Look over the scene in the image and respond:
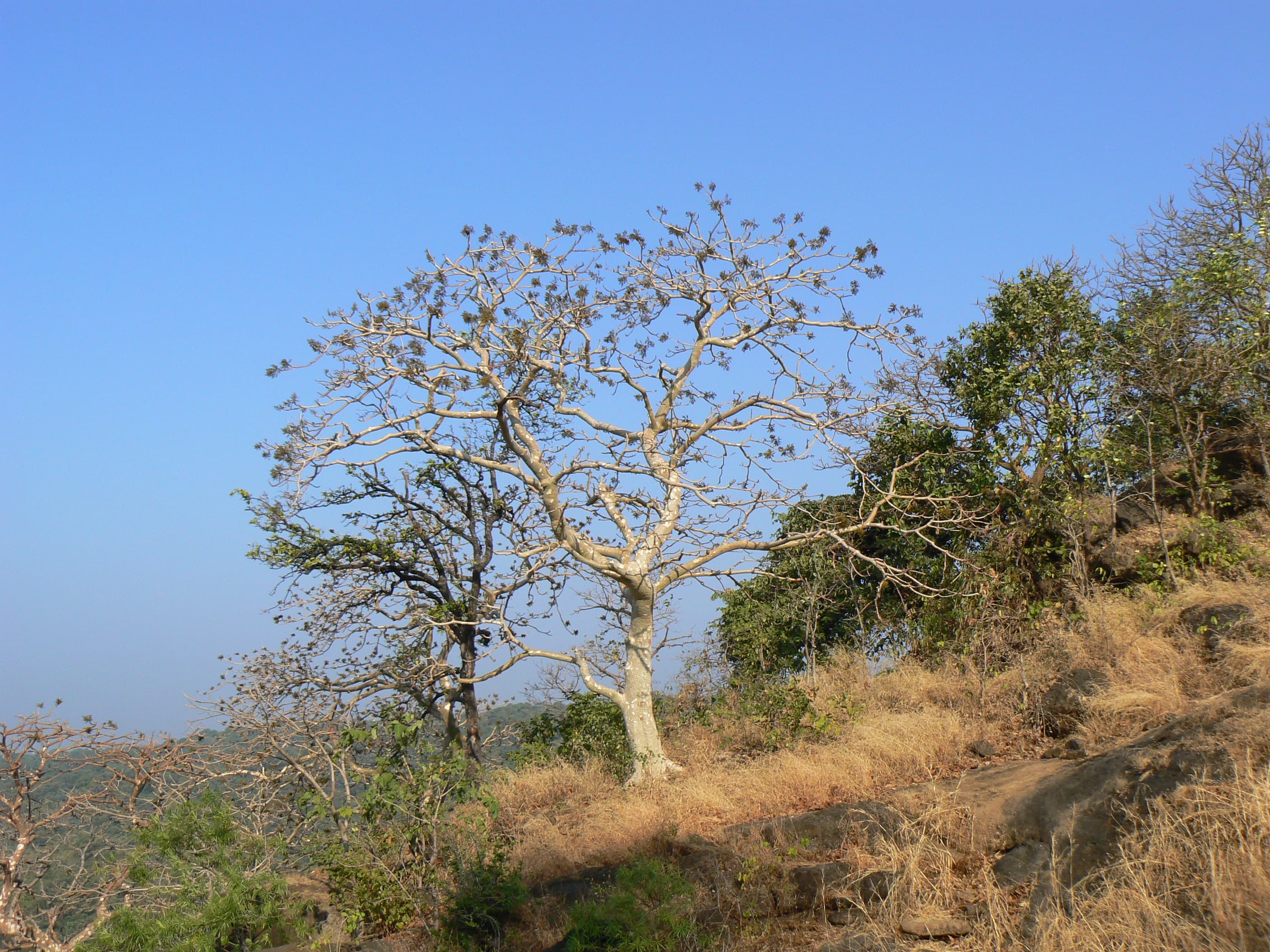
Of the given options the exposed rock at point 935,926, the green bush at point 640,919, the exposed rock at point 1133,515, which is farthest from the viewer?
the exposed rock at point 1133,515

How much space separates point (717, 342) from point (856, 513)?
431 cm

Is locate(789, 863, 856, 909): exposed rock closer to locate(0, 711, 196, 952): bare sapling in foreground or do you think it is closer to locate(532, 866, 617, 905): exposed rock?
locate(532, 866, 617, 905): exposed rock

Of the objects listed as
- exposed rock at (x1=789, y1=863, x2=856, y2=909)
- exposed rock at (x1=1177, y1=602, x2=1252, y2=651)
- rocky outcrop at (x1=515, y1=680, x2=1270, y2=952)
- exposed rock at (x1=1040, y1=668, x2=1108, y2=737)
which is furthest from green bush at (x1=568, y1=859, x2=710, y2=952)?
exposed rock at (x1=1177, y1=602, x2=1252, y2=651)

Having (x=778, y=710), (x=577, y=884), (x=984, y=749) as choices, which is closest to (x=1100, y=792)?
(x=984, y=749)

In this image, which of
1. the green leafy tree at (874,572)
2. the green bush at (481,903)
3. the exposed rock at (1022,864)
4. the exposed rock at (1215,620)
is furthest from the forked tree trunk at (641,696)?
the exposed rock at (1215,620)

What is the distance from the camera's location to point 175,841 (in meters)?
7.70

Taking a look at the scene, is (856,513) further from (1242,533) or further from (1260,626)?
(1260,626)

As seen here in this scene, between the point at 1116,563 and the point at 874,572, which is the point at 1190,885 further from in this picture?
the point at 874,572

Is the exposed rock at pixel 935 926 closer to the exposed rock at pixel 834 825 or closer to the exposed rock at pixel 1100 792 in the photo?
the exposed rock at pixel 1100 792

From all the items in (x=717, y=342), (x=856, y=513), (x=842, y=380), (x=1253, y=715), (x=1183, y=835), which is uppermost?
(x=717, y=342)

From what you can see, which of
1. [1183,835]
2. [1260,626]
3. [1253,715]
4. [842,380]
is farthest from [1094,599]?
[1183,835]

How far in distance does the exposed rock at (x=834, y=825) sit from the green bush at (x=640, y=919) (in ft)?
3.85

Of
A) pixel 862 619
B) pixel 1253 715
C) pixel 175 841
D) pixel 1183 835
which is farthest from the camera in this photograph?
pixel 862 619

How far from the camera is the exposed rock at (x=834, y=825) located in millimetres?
7375
